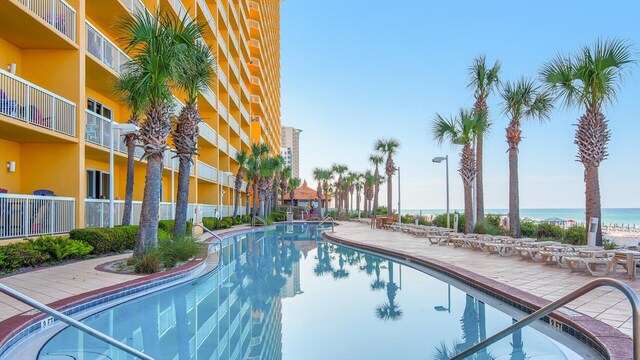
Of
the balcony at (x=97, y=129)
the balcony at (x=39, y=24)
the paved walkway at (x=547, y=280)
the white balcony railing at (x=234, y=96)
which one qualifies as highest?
the white balcony railing at (x=234, y=96)

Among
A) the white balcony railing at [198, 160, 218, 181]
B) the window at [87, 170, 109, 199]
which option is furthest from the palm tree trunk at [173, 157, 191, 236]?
the white balcony railing at [198, 160, 218, 181]

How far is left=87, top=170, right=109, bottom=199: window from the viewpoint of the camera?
15.8 m

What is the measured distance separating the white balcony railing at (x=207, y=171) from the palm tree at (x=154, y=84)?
13.9 m

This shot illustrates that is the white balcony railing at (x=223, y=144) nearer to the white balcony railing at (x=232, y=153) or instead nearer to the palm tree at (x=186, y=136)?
the white balcony railing at (x=232, y=153)

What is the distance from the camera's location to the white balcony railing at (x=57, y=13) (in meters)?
11.0

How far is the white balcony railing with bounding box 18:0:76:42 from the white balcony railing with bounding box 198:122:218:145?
11.8 m

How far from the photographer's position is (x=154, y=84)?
10.5 meters

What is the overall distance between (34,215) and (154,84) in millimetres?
4546

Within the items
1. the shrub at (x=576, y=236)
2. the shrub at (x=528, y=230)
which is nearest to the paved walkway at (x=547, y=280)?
the shrub at (x=576, y=236)

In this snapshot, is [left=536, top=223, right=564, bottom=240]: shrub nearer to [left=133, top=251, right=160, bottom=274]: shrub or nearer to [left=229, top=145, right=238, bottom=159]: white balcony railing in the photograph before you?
[left=133, top=251, right=160, bottom=274]: shrub

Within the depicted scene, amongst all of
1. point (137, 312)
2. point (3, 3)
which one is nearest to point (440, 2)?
point (3, 3)

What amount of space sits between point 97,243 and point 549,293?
11272 millimetres

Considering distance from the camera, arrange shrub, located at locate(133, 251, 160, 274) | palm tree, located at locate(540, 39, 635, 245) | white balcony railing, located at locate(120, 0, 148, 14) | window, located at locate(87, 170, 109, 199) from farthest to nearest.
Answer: window, located at locate(87, 170, 109, 199), white balcony railing, located at locate(120, 0, 148, 14), palm tree, located at locate(540, 39, 635, 245), shrub, located at locate(133, 251, 160, 274)

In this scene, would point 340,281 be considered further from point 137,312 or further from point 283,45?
point 283,45
